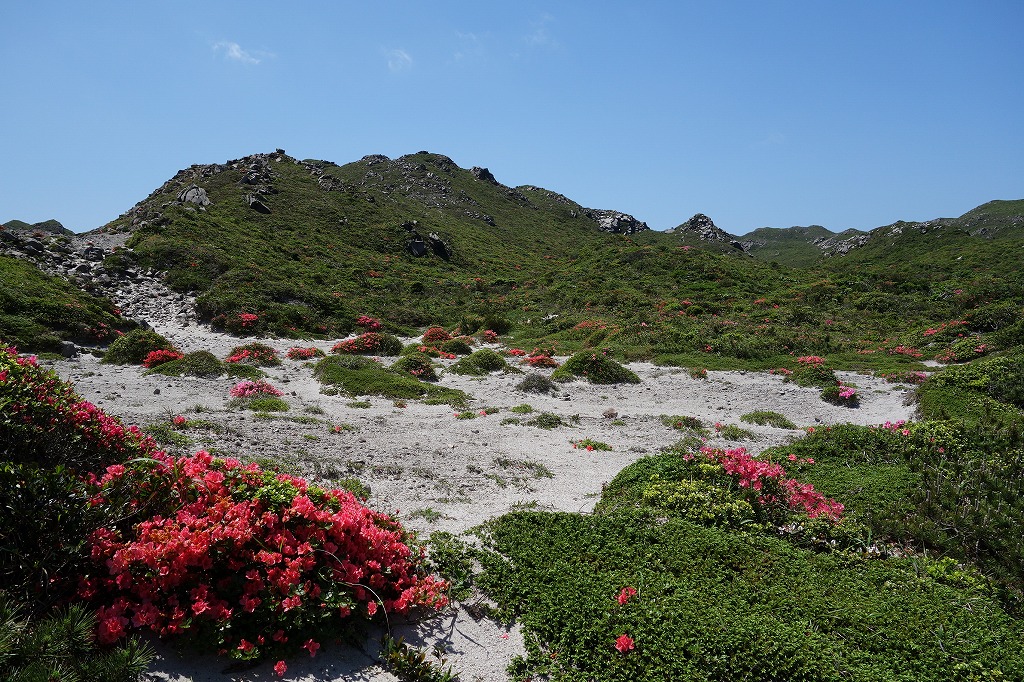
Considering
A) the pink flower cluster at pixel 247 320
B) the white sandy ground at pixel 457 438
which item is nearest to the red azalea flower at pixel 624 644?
the white sandy ground at pixel 457 438

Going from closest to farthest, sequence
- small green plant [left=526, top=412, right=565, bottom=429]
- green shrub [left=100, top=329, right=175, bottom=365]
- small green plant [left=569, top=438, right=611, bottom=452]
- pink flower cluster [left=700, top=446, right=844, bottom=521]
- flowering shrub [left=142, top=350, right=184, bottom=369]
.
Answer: pink flower cluster [left=700, top=446, right=844, bottom=521], small green plant [left=569, top=438, right=611, bottom=452], small green plant [left=526, top=412, right=565, bottom=429], flowering shrub [left=142, top=350, right=184, bottom=369], green shrub [left=100, top=329, right=175, bottom=365]

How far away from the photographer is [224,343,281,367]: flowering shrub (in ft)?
69.3

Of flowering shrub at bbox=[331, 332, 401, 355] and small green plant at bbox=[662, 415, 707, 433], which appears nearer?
small green plant at bbox=[662, 415, 707, 433]

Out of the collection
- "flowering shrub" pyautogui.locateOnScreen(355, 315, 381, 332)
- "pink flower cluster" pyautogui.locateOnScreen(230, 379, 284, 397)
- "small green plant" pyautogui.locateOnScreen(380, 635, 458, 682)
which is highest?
"flowering shrub" pyautogui.locateOnScreen(355, 315, 381, 332)

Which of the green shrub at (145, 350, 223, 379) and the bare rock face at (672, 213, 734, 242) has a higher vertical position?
the bare rock face at (672, 213, 734, 242)

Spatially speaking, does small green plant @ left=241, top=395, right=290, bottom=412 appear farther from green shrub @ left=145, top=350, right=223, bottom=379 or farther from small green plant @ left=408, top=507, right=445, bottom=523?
small green plant @ left=408, top=507, right=445, bottom=523

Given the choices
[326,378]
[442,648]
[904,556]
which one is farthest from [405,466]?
[326,378]

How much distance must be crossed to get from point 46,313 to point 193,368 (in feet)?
28.0

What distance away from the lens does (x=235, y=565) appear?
4.54 m

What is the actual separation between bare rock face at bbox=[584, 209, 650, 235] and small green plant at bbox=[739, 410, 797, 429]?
99035 mm

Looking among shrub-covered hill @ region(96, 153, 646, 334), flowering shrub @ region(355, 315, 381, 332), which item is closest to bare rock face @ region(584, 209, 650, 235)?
shrub-covered hill @ region(96, 153, 646, 334)

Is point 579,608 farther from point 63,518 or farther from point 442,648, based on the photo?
point 63,518

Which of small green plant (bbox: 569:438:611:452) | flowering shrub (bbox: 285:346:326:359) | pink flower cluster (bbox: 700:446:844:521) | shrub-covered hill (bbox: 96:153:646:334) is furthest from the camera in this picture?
shrub-covered hill (bbox: 96:153:646:334)

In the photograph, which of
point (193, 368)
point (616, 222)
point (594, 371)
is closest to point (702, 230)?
Answer: point (616, 222)
